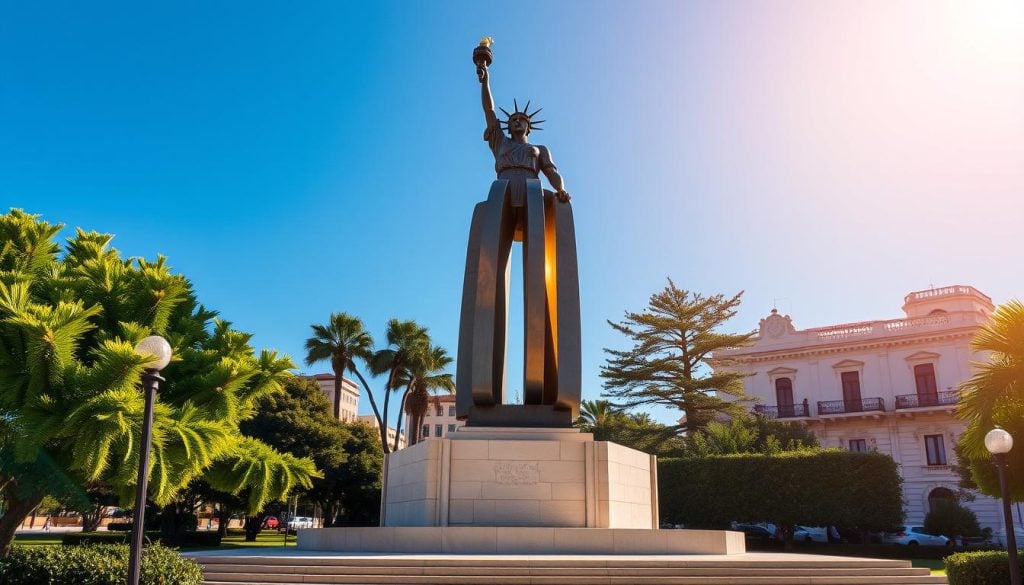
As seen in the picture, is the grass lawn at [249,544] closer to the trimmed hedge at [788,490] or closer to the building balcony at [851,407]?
the trimmed hedge at [788,490]

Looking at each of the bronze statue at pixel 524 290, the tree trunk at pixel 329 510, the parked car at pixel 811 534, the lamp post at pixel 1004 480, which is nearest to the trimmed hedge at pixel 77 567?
the bronze statue at pixel 524 290

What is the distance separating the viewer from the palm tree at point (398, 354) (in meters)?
35.4

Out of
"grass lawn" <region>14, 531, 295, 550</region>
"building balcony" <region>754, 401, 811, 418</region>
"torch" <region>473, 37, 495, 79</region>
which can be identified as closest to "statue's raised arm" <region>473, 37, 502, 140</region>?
"torch" <region>473, 37, 495, 79</region>

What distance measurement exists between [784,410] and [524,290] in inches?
1298

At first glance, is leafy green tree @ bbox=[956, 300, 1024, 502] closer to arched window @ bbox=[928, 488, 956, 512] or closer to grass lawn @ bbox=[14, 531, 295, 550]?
grass lawn @ bbox=[14, 531, 295, 550]

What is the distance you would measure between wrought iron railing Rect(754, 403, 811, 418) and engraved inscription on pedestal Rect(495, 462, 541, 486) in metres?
32.7

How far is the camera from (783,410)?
43.0 m

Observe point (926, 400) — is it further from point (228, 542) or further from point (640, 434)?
point (228, 542)

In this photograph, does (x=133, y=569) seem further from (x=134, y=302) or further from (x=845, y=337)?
(x=845, y=337)

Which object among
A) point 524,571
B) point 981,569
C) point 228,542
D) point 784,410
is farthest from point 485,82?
point 784,410

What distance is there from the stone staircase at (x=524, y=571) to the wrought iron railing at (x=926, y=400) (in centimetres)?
3202

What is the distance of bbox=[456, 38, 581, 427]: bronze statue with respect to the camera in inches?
546

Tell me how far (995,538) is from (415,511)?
31.1m

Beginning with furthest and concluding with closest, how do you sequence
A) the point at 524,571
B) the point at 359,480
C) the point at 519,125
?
the point at 359,480, the point at 519,125, the point at 524,571
